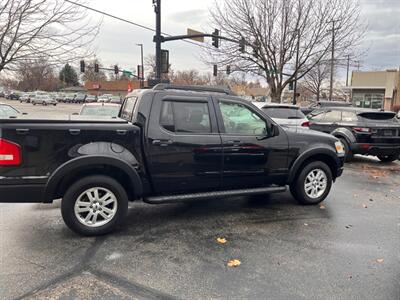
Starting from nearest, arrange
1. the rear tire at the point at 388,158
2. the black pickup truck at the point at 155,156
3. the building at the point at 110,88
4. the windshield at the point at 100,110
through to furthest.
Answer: the black pickup truck at the point at 155,156, the windshield at the point at 100,110, the rear tire at the point at 388,158, the building at the point at 110,88

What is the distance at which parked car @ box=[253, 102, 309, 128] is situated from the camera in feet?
32.4

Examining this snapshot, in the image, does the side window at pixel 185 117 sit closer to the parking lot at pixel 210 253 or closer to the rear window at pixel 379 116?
the parking lot at pixel 210 253

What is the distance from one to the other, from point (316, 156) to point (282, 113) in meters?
4.65

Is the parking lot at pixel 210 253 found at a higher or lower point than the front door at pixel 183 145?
lower

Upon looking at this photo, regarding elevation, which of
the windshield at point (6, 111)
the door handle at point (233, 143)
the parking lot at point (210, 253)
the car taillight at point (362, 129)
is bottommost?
the parking lot at point (210, 253)

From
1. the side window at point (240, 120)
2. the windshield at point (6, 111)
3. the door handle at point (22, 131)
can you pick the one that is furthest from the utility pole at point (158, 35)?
the door handle at point (22, 131)

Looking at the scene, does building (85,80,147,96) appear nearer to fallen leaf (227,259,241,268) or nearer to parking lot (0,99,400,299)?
parking lot (0,99,400,299)

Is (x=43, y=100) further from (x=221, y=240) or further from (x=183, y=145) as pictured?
(x=221, y=240)

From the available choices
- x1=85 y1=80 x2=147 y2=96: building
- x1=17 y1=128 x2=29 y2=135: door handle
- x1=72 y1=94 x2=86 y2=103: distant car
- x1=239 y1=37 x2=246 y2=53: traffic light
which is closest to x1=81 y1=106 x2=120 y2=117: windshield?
x1=17 y1=128 x2=29 y2=135: door handle

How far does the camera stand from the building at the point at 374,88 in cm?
3947

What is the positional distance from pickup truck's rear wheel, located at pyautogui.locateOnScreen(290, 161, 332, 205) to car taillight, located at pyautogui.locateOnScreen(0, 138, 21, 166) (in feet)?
13.5

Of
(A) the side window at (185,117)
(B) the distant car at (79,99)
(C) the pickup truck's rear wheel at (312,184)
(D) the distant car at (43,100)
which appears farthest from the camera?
(B) the distant car at (79,99)

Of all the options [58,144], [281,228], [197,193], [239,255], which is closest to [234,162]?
[197,193]

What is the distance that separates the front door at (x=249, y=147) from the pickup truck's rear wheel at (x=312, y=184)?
0.41 metres
